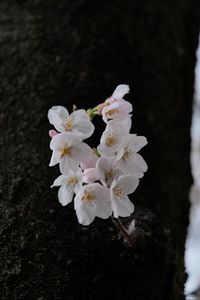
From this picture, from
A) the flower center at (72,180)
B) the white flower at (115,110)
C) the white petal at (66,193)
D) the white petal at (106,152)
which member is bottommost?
the white petal at (66,193)

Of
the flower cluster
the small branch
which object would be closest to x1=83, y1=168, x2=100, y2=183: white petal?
the flower cluster

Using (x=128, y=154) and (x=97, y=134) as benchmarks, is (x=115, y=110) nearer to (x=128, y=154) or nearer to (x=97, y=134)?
(x=128, y=154)

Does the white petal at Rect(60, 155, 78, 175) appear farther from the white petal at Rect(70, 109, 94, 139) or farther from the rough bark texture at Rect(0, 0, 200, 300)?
the rough bark texture at Rect(0, 0, 200, 300)

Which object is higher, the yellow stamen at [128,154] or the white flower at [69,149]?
the white flower at [69,149]

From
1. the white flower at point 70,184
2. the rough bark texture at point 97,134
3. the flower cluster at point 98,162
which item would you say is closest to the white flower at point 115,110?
the flower cluster at point 98,162

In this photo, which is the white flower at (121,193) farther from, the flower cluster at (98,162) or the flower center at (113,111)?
the flower center at (113,111)

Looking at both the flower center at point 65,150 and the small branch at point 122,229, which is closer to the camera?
the flower center at point 65,150

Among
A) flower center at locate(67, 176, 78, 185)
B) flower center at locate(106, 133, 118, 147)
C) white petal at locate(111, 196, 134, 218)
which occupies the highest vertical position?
flower center at locate(106, 133, 118, 147)
